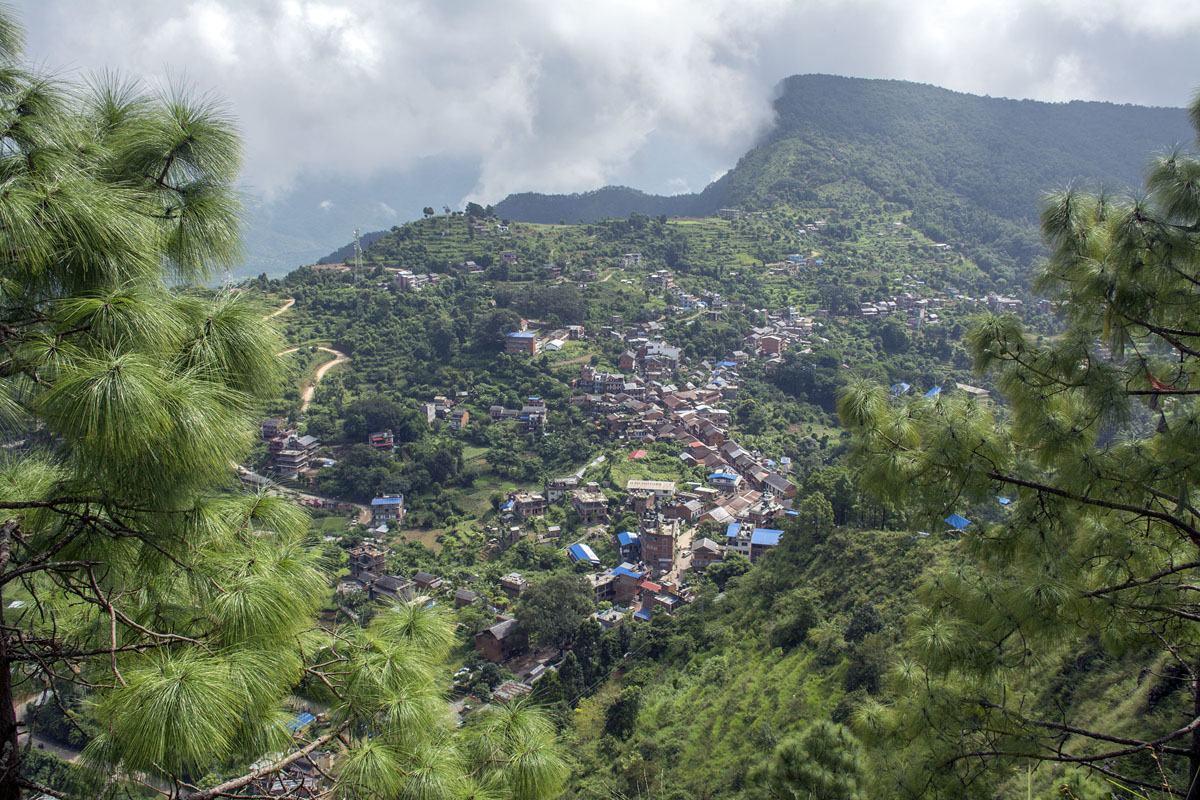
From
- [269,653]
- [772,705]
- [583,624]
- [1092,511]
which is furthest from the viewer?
[583,624]

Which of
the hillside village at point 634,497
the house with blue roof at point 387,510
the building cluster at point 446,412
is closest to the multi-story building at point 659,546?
the hillside village at point 634,497

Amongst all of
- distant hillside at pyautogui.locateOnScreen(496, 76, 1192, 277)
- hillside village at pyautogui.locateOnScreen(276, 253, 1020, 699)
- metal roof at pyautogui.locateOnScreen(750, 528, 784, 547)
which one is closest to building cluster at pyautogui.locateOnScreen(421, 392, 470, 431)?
hillside village at pyautogui.locateOnScreen(276, 253, 1020, 699)

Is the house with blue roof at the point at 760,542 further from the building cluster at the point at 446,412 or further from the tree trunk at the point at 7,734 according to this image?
the tree trunk at the point at 7,734

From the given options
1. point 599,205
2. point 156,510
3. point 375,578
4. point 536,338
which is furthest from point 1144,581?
point 599,205

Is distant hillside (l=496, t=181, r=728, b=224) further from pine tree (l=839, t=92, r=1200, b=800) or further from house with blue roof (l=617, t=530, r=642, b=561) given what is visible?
pine tree (l=839, t=92, r=1200, b=800)

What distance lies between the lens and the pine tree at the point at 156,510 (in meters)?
1.48

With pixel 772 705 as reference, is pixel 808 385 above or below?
above

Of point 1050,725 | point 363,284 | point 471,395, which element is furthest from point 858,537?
point 363,284

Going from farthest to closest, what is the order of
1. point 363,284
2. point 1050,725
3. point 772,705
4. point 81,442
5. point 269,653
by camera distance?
point 363,284 < point 772,705 < point 1050,725 < point 269,653 < point 81,442

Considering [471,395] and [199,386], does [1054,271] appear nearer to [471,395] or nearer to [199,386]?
[199,386]

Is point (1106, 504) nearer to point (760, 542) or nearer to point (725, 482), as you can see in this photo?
point (760, 542)

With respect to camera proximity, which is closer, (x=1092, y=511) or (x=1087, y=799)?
(x=1092, y=511)

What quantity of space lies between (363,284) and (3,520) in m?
34.3

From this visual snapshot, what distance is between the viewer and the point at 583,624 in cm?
1331
